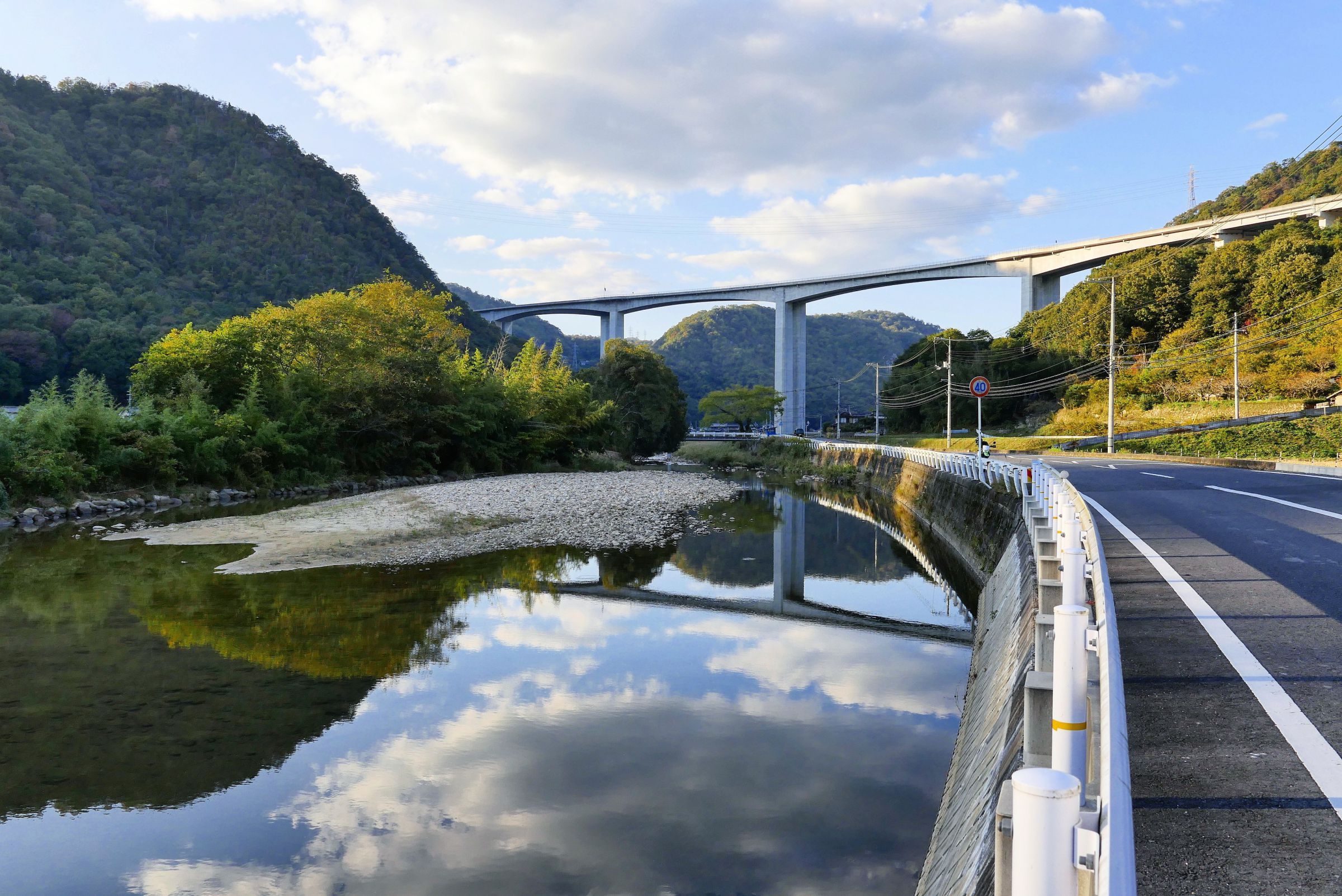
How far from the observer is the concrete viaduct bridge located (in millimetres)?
63969

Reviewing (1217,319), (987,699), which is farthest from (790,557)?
(1217,319)

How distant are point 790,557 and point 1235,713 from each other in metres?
17.3

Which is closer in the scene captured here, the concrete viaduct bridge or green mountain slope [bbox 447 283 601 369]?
the concrete viaduct bridge

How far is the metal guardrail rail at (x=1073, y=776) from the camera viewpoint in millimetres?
1932

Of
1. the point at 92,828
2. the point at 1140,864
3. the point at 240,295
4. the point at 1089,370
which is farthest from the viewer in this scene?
the point at 240,295

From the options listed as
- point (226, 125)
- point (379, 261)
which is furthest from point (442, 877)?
point (226, 125)

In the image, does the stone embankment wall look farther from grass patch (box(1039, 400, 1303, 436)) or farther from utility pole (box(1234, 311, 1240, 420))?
grass patch (box(1039, 400, 1303, 436))

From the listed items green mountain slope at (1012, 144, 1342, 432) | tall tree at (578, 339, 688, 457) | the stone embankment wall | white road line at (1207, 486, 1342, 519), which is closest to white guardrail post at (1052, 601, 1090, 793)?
the stone embankment wall

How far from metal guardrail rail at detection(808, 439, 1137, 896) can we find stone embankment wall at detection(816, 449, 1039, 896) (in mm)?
689

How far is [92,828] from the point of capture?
684 centimetres

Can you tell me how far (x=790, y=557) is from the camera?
21969 mm

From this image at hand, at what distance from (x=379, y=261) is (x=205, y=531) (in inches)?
3008

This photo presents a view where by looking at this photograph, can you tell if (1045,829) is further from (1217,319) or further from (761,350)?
(761,350)

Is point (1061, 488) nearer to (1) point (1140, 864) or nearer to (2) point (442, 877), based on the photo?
(1) point (1140, 864)
